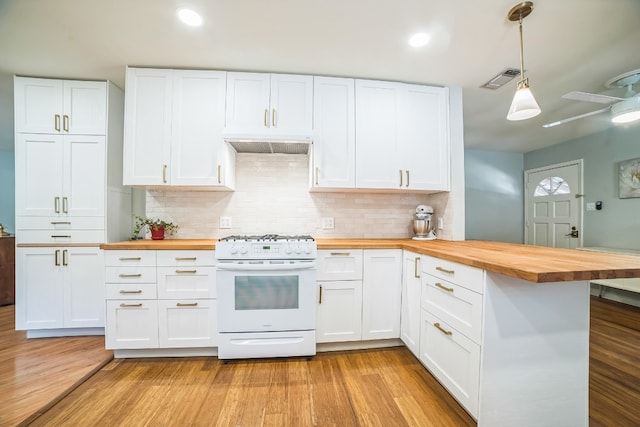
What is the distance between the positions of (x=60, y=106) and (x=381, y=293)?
3.36 metres

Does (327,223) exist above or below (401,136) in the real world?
below

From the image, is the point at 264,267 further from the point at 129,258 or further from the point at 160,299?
the point at 129,258

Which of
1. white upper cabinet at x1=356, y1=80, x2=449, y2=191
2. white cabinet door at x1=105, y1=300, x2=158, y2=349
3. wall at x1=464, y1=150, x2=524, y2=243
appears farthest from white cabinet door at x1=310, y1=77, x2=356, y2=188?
wall at x1=464, y1=150, x2=524, y2=243

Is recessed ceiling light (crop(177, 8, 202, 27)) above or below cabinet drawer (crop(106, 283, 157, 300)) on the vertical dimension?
above

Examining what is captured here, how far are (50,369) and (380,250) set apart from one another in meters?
2.65

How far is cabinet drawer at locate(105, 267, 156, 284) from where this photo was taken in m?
1.86

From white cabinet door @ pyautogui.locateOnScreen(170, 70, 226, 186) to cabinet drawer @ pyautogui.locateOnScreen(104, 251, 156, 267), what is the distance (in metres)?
0.65

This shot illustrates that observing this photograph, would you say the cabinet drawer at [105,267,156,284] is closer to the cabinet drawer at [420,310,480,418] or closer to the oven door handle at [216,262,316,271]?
the oven door handle at [216,262,316,271]

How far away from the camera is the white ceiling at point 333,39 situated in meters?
1.50

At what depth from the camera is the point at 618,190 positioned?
340 cm

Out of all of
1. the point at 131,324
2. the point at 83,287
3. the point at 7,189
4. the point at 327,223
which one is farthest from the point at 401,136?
the point at 7,189

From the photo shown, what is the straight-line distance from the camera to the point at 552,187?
4301 millimetres

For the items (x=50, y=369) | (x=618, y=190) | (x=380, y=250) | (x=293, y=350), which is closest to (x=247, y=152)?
(x=380, y=250)

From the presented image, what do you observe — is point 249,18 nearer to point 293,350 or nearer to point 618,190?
point 293,350
